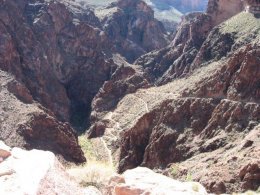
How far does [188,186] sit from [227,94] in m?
50.4

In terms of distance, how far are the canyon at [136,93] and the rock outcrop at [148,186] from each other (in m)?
0.09

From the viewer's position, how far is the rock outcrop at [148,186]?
15550 millimetres

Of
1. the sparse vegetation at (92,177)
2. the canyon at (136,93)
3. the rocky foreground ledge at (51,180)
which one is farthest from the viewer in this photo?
the canyon at (136,93)

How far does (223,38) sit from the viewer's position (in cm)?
10944

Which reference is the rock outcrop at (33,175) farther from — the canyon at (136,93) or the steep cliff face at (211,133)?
the steep cliff face at (211,133)

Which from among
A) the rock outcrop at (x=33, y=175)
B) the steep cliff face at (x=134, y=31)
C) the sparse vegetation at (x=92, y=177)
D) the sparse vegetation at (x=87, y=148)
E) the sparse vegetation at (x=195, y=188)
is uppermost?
the rock outcrop at (x=33, y=175)

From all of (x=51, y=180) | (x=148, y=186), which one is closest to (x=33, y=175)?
(x=51, y=180)

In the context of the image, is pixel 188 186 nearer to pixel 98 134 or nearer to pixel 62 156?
pixel 62 156

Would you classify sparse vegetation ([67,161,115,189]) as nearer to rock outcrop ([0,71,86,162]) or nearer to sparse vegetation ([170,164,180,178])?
sparse vegetation ([170,164,180,178])

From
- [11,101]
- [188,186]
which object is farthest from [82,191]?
[11,101]

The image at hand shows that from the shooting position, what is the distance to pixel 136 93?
11400 cm

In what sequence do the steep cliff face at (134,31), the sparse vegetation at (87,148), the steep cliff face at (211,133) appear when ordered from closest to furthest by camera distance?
the steep cliff face at (211,133) < the sparse vegetation at (87,148) < the steep cliff face at (134,31)

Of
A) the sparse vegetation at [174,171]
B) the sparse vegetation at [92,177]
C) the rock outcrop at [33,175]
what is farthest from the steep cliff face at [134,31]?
the rock outcrop at [33,175]

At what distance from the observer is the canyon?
5456 centimetres
